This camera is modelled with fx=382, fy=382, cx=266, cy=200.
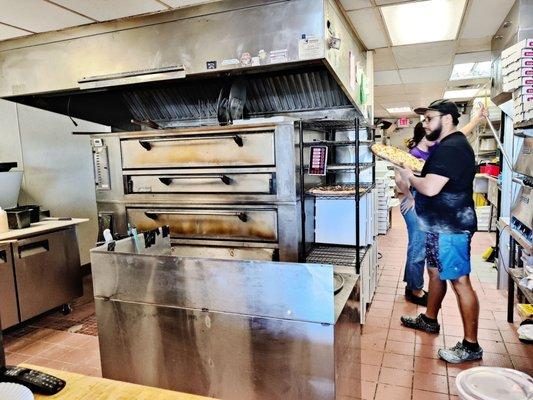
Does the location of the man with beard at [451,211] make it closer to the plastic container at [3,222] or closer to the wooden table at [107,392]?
the wooden table at [107,392]

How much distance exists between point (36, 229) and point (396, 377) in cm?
323

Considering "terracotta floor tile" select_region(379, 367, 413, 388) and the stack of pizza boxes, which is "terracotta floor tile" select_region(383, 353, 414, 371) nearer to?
"terracotta floor tile" select_region(379, 367, 413, 388)

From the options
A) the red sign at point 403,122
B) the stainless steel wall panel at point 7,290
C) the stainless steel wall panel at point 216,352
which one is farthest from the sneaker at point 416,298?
the red sign at point 403,122

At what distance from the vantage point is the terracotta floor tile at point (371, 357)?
275 centimetres

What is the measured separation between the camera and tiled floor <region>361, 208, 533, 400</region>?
2.43 m

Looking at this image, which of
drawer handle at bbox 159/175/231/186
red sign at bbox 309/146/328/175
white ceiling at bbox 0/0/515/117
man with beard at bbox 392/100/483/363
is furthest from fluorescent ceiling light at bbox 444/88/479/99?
drawer handle at bbox 159/175/231/186

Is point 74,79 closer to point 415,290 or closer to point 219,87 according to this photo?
point 219,87

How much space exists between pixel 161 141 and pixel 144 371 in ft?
6.21

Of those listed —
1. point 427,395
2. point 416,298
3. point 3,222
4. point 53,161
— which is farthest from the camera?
point 53,161

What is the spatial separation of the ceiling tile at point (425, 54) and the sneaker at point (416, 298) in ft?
8.79

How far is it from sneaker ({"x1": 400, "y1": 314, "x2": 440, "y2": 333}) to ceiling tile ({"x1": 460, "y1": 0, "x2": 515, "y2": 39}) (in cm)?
263

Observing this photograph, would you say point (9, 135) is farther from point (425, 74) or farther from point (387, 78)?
point (425, 74)

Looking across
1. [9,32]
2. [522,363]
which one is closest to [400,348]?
[522,363]

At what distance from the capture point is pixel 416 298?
379 cm
